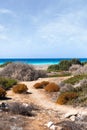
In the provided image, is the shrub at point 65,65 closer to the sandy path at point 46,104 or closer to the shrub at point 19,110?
the sandy path at point 46,104

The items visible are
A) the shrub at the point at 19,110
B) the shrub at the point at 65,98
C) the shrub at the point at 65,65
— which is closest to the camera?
the shrub at the point at 19,110

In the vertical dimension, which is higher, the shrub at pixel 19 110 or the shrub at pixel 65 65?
the shrub at pixel 65 65

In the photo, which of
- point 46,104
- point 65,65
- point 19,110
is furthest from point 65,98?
point 65,65

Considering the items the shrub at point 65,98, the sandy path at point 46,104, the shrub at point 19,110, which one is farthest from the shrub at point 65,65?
the shrub at point 19,110

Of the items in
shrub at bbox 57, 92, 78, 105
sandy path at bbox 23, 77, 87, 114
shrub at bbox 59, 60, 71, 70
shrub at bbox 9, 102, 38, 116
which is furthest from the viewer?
shrub at bbox 59, 60, 71, 70

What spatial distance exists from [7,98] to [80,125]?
9.28m

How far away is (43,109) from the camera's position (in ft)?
61.1

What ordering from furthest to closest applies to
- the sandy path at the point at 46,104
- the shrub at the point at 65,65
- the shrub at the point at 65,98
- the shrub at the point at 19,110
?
the shrub at the point at 65,65, the shrub at the point at 65,98, the sandy path at the point at 46,104, the shrub at the point at 19,110

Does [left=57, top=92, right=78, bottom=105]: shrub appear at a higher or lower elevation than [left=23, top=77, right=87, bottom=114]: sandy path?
higher

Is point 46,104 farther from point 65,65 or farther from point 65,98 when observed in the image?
point 65,65

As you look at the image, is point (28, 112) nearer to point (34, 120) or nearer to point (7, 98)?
point (34, 120)

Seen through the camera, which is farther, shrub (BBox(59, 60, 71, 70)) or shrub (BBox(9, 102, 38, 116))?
shrub (BBox(59, 60, 71, 70))

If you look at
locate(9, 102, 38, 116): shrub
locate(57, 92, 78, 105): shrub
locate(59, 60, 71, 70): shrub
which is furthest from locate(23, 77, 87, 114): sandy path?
locate(59, 60, 71, 70): shrub

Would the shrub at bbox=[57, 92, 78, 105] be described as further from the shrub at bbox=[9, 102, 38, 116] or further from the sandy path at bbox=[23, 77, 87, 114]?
the shrub at bbox=[9, 102, 38, 116]
